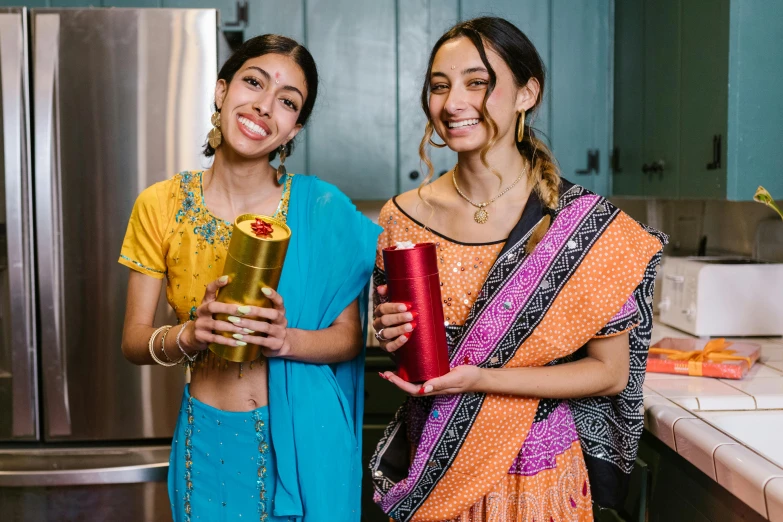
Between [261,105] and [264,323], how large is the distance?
0.37 m

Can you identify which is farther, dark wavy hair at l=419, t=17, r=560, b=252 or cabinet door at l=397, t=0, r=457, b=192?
cabinet door at l=397, t=0, r=457, b=192

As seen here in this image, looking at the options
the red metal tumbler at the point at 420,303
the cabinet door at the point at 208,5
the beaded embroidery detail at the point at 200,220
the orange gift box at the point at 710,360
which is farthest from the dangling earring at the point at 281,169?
the cabinet door at the point at 208,5

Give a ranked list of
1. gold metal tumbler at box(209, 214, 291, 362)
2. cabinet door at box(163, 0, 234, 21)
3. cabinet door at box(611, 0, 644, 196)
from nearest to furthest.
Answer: gold metal tumbler at box(209, 214, 291, 362), cabinet door at box(611, 0, 644, 196), cabinet door at box(163, 0, 234, 21)

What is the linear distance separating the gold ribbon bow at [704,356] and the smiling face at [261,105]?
98 cm

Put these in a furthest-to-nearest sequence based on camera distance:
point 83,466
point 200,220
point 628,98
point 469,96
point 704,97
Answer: point 628,98 < point 83,466 < point 704,97 < point 200,220 < point 469,96

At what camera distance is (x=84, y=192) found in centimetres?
202

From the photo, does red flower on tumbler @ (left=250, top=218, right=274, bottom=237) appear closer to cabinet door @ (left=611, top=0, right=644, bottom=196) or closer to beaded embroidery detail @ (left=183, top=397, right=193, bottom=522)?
→ beaded embroidery detail @ (left=183, top=397, right=193, bottom=522)

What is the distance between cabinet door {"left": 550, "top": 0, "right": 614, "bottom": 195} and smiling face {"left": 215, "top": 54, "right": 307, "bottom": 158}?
1598mm

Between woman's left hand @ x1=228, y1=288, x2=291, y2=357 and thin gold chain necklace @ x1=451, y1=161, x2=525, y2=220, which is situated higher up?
thin gold chain necklace @ x1=451, y1=161, x2=525, y2=220

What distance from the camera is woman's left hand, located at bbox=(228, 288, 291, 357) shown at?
98 cm

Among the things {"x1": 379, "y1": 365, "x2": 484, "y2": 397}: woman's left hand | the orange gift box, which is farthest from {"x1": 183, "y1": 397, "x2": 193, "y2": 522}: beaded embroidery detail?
the orange gift box

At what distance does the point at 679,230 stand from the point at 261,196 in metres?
1.92

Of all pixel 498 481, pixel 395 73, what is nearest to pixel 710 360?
pixel 498 481

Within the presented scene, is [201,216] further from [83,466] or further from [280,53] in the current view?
[83,466]
